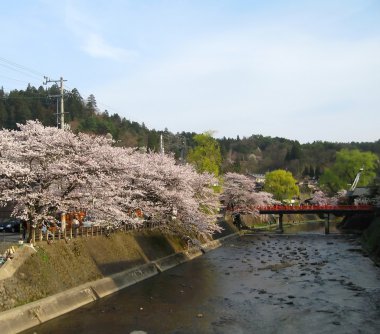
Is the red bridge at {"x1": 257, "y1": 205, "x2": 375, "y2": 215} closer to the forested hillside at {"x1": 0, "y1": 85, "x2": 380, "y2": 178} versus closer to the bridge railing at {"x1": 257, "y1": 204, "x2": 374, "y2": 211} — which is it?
the bridge railing at {"x1": 257, "y1": 204, "x2": 374, "y2": 211}

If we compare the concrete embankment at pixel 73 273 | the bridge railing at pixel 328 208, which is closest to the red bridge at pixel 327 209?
the bridge railing at pixel 328 208

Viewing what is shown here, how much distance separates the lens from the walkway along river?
21.0m

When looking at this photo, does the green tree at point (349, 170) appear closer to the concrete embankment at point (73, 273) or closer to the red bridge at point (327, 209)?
the red bridge at point (327, 209)

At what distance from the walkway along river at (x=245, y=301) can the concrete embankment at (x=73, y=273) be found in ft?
2.62

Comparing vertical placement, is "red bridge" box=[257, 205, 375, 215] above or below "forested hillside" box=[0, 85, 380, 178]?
below

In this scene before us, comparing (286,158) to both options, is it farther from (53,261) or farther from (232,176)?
(53,261)

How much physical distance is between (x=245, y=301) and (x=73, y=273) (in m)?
11.1

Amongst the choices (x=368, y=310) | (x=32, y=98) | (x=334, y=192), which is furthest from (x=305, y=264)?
(x=32, y=98)

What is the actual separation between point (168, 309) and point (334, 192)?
93.0 m

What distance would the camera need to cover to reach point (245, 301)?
2622 centimetres

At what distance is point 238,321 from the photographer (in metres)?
21.9

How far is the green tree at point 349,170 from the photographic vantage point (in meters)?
99.6

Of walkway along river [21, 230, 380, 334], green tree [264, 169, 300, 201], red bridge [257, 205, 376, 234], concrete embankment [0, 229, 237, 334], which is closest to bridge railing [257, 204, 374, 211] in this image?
red bridge [257, 205, 376, 234]

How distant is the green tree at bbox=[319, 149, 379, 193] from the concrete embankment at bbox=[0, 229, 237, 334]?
73774 mm
